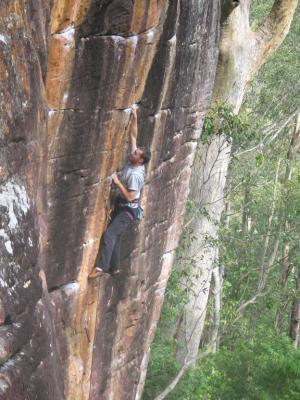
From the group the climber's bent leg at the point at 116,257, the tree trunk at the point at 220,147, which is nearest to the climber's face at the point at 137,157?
the climber's bent leg at the point at 116,257

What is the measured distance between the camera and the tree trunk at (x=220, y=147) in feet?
42.1

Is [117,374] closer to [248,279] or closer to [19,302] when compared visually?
[19,302]

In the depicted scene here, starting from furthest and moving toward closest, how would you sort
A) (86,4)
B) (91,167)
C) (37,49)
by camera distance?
(91,167) → (86,4) → (37,49)

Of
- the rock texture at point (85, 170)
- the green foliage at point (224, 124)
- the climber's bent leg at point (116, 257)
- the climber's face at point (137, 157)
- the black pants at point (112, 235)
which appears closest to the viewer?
the rock texture at point (85, 170)

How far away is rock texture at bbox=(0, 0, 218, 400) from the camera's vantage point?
4.96 metres

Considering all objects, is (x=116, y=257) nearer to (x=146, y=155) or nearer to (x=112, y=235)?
(x=112, y=235)

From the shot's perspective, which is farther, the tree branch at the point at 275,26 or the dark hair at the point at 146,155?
the tree branch at the point at 275,26

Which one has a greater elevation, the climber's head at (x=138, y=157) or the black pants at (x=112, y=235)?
the climber's head at (x=138, y=157)

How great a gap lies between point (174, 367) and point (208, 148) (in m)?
4.47

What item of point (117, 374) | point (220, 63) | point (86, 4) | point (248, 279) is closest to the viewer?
point (86, 4)

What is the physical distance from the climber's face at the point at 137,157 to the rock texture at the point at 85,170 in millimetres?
164

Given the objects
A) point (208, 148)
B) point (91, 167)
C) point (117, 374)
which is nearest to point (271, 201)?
point (208, 148)

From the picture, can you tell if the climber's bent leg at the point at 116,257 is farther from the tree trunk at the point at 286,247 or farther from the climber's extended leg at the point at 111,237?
the tree trunk at the point at 286,247

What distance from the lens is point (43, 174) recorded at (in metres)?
5.84
